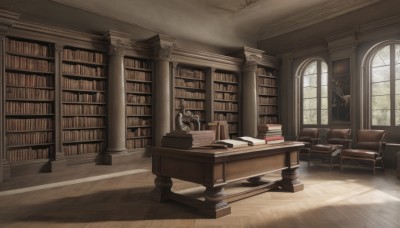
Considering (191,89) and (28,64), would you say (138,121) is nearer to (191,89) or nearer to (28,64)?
(191,89)

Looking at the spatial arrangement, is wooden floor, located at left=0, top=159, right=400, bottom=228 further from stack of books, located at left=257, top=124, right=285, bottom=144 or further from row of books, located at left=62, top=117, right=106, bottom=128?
row of books, located at left=62, top=117, right=106, bottom=128

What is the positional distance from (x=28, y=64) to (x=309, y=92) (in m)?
7.49

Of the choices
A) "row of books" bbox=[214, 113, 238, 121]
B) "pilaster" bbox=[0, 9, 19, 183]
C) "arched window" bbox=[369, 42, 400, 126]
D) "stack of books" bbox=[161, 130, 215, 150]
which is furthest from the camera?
"row of books" bbox=[214, 113, 238, 121]

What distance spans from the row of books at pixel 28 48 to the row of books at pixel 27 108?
0.98 metres

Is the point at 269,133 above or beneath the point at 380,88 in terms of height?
beneath

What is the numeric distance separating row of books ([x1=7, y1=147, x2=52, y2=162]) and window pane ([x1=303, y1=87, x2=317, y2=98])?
724 cm

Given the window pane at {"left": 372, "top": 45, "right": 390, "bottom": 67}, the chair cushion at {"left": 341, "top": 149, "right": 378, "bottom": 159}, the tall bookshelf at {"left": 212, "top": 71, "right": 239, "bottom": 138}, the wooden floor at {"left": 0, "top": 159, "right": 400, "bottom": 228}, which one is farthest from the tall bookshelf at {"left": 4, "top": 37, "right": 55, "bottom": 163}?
the window pane at {"left": 372, "top": 45, "right": 390, "bottom": 67}

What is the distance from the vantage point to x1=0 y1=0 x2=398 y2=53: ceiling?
596 centimetres

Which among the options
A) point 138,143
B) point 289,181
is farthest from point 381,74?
point 138,143

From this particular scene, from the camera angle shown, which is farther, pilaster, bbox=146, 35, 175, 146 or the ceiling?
pilaster, bbox=146, 35, 175, 146

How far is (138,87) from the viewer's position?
22.6 feet

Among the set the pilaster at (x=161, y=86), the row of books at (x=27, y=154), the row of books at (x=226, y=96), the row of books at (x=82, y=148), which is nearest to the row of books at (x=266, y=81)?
the row of books at (x=226, y=96)

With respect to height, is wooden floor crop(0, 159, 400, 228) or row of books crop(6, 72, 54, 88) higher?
row of books crop(6, 72, 54, 88)

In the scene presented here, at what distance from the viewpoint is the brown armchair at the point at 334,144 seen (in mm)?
6293
